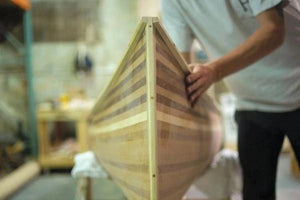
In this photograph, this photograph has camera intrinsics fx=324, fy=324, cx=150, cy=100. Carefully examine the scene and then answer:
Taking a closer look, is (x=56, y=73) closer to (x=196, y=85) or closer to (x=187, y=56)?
(x=187, y=56)

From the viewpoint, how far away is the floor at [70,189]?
211 centimetres

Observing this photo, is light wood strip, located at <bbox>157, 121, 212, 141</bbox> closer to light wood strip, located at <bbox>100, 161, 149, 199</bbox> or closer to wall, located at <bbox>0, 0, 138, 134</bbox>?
light wood strip, located at <bbox>100, 161, 149, 199</bbox>

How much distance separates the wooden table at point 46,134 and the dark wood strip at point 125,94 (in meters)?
1.46

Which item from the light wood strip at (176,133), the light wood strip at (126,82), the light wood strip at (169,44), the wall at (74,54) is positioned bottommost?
the light wood strip at (176,133)

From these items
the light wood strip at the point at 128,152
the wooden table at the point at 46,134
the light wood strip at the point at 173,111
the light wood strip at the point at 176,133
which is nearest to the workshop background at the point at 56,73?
the wooden table at the point at 46,134

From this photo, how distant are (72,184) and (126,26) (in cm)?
153

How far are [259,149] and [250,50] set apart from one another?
0.49 meters

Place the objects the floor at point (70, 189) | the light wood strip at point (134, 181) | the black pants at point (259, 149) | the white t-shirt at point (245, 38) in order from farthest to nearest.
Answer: the floor at point (70, 189), the black pants at point (259, 149), the white t-shirt at point (245, 38), the light wood strip at point (134, 181)

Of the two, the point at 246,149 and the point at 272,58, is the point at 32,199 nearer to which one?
the point at 246,149

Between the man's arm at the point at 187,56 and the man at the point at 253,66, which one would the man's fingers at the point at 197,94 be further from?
the man's arm at the point at 187,56

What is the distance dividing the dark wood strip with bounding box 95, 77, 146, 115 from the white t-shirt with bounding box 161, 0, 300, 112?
0.33 metres

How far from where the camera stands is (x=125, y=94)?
0.90 metres

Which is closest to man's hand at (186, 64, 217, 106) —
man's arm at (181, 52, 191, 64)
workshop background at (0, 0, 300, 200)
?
man's arm at (181, 52, 191, 64)

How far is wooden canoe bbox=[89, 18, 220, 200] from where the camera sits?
707 mm
